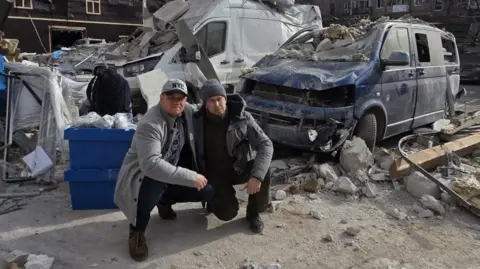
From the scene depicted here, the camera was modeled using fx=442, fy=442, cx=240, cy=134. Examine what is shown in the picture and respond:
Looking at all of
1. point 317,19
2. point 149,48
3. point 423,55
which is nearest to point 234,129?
point 423,55

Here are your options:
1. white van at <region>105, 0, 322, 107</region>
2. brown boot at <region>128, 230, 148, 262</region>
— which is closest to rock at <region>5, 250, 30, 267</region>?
brown boot at <region>128, 230, 148, 262</region>

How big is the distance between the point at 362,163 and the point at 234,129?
196 centimetres

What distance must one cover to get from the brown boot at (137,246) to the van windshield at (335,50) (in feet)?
11.7

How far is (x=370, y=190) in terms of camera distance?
15.0ft

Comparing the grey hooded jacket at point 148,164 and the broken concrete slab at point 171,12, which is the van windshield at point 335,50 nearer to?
the broken concrete slab at point 171,12

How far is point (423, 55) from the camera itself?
649cm

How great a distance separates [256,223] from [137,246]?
1.00m

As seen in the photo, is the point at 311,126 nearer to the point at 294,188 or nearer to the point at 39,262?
the point at 294,188

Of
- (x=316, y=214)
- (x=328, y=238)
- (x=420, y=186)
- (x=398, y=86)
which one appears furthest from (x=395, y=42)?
(x=328, y=238)

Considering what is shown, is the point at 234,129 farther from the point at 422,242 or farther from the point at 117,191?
the point at 422,242

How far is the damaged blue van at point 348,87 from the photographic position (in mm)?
5039

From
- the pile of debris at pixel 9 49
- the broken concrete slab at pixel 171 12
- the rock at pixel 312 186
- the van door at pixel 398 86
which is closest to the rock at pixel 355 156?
the rock at pixel 312 186

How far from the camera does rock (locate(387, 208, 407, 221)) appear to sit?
161 inches

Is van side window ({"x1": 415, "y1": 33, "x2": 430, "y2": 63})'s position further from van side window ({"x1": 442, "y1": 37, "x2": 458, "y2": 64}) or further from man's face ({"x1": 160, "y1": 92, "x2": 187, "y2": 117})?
man's face ({"x1": 160, "y1": 92, "x2": 187, "y2": 117})
